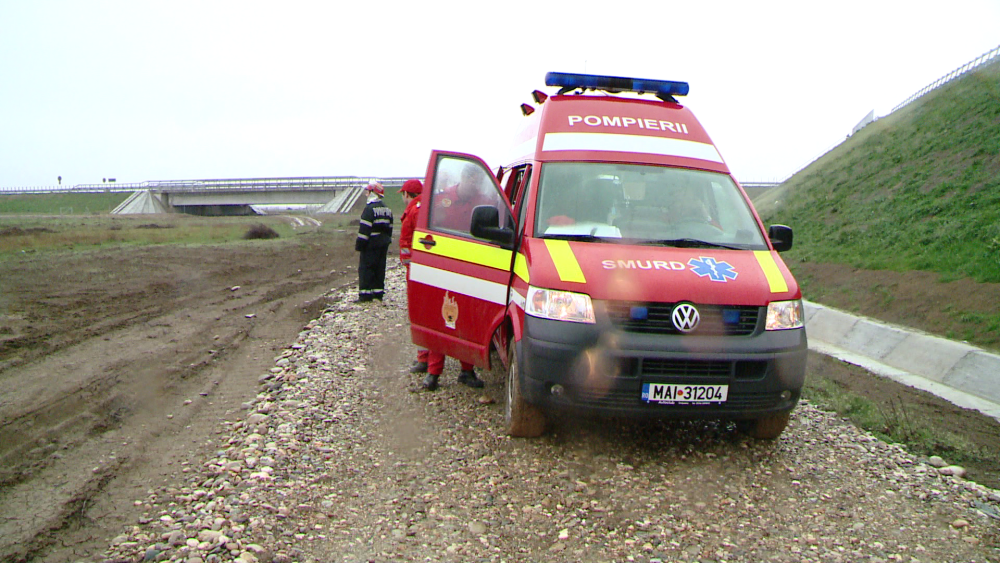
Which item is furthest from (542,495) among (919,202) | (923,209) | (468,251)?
(919,202)

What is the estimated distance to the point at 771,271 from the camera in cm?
539

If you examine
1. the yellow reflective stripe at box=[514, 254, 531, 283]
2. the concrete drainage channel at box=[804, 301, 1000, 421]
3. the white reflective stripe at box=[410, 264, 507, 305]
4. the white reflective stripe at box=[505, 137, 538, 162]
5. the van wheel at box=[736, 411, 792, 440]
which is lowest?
the concrete drainage channel at box=[804, 301, 1000, 421]

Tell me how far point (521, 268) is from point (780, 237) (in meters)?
2.28

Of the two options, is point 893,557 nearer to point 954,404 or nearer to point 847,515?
point 847,515

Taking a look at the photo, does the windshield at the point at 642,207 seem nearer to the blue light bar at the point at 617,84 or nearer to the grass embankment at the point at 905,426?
the blue light bar at the point at 617,84

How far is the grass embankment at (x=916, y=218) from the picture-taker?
6.94 meters

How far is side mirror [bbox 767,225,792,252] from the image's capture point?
239 inches

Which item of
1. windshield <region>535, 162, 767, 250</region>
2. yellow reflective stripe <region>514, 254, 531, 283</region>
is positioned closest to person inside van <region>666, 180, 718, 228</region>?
windshield <region>535, 162, 767, 250</region>

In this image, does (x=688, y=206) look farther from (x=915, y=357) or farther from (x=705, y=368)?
(x=915, y=357)

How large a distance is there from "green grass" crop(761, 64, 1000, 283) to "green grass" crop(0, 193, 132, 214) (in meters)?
62.9

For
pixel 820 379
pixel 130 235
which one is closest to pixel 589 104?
pixel 820 379

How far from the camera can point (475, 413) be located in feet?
21.1

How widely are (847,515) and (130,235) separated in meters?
28.8

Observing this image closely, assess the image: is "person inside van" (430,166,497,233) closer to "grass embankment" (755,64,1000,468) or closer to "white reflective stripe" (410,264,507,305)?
"white reflective stripe" (410,264,507,305)
